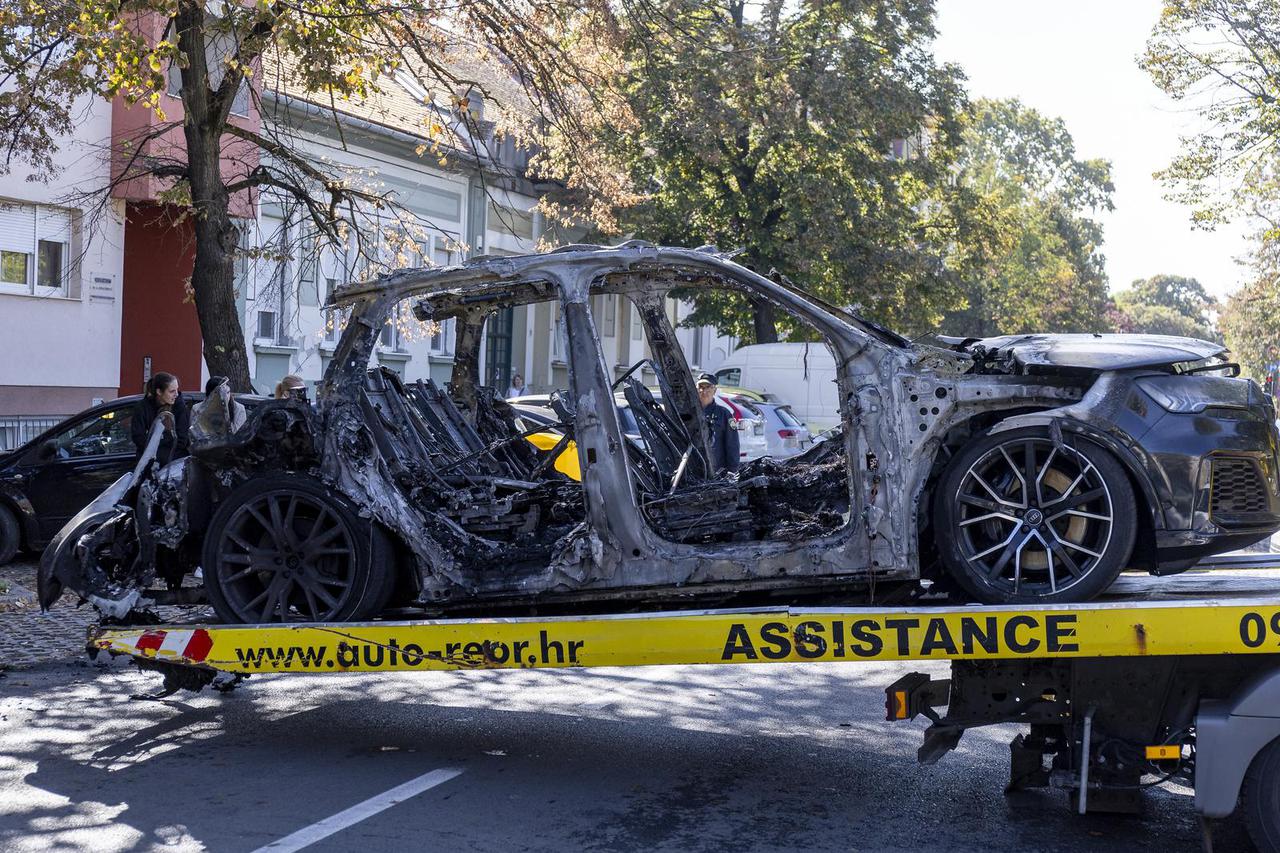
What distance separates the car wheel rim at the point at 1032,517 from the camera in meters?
5.81

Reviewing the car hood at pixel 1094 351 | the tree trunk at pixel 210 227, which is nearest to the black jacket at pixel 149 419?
the tree trunk at pixel 210 227

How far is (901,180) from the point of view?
112 feet

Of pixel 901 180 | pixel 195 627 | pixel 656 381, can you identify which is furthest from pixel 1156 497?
pixel 901 180

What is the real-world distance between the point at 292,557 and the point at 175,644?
0.66 metres

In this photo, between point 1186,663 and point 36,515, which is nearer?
point 1186,663

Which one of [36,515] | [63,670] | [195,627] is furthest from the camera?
[36,515]

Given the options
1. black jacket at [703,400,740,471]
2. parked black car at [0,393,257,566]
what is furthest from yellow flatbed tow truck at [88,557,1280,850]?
parked black car at [0,393,257,566]

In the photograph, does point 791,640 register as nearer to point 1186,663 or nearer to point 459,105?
point 1186,663

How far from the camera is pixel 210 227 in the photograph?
1389 cm

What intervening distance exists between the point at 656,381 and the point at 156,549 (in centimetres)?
293

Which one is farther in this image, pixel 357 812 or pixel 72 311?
pixel 72 311

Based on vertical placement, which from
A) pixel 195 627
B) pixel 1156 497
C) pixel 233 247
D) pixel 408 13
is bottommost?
pixel 195 627

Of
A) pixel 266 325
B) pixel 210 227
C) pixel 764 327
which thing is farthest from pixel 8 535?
pixel 764 327

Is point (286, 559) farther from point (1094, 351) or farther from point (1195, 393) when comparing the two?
point (1195, 393)
